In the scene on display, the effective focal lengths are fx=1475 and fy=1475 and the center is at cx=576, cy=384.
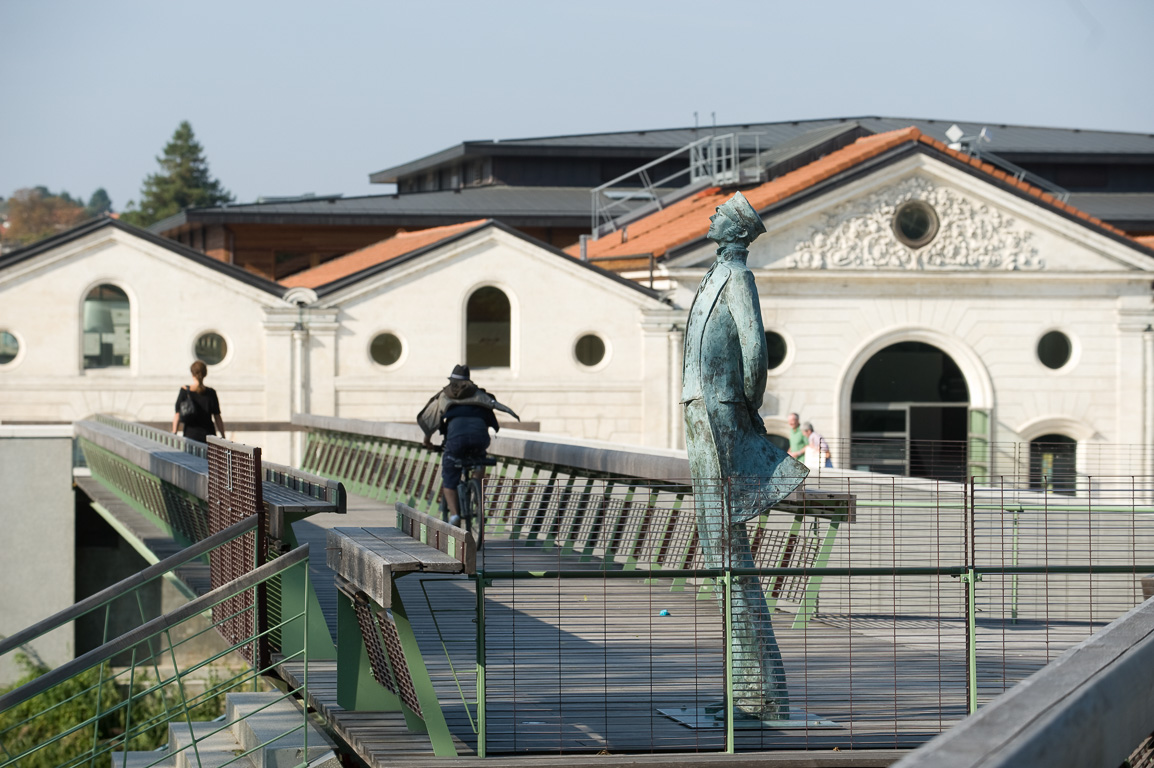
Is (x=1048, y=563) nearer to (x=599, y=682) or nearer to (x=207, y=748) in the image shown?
(x=599, y=682)

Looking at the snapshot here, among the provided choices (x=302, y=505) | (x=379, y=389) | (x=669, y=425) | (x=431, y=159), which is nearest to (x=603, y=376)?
(x=669, y=425)

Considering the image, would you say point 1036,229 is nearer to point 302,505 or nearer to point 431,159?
point 431,159

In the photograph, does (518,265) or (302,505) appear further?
(518,265)

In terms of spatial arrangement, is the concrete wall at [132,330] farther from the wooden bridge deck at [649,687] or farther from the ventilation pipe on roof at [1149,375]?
the wooden bridge deck at [649,687]

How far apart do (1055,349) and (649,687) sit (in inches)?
1224

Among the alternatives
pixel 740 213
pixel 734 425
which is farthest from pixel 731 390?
pixel 740 213

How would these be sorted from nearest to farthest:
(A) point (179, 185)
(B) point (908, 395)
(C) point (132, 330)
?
(C) point (132, 330) < (B) point (908, 395) < (A) point (179, 185)

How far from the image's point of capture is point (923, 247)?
34906 millimetres

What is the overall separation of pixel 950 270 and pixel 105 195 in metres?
178

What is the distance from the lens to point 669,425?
34.2 m

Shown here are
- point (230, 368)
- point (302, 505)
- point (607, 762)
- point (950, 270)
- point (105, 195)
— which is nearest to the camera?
point (607, 762)

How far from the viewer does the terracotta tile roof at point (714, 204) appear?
34.2m

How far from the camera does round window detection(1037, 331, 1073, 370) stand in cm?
3594

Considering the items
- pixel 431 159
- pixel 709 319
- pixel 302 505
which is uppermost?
pixel 431 159
